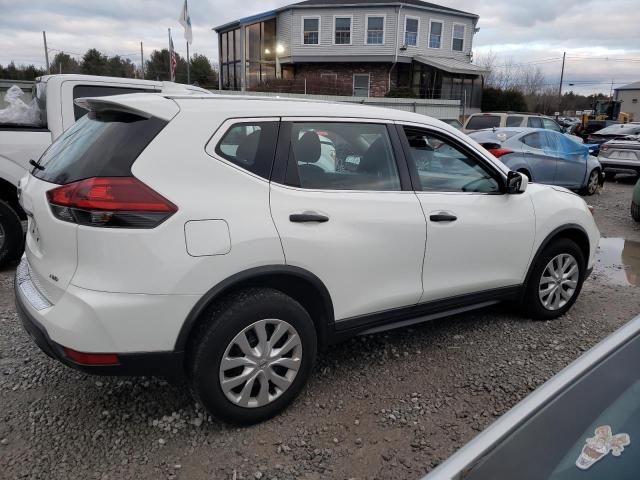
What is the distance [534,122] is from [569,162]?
5.84 meters

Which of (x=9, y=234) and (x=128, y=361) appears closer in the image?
(x=128, y=361)

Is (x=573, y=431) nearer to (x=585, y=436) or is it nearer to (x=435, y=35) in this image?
(x=585, y=436)

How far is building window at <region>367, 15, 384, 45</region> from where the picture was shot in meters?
30.4

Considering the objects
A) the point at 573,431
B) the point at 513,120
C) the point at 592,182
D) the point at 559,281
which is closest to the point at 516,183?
the point at 559,281

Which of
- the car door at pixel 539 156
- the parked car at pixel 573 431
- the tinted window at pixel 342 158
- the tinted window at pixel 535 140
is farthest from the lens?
the tinted window at pixel 535 140

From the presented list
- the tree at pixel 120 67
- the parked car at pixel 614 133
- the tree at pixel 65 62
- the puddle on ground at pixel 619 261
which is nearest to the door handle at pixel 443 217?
the puddle on ground at pixel 619 261

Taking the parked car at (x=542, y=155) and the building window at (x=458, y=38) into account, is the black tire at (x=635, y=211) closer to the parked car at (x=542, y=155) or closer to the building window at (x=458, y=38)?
the parked car at (x=542, y=155)

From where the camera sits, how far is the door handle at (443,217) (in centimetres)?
320

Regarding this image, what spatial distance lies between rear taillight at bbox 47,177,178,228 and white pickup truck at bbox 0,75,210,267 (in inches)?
106

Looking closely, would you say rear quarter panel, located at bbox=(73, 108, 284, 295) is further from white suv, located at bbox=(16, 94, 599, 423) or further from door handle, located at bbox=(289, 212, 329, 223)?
door handle, located at bbox=(289, 212, 329, 223)

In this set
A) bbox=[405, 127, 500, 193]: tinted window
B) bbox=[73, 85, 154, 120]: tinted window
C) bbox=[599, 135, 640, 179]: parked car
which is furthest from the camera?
bbox=[599, 135, 640, 179]: parked car

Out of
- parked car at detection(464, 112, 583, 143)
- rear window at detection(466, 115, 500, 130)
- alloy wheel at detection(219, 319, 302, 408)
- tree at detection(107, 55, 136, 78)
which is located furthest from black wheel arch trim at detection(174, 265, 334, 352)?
tree at detection(107, 55, 136, 78)

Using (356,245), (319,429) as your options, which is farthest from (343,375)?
(356,245)

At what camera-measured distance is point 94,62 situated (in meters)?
56.5
